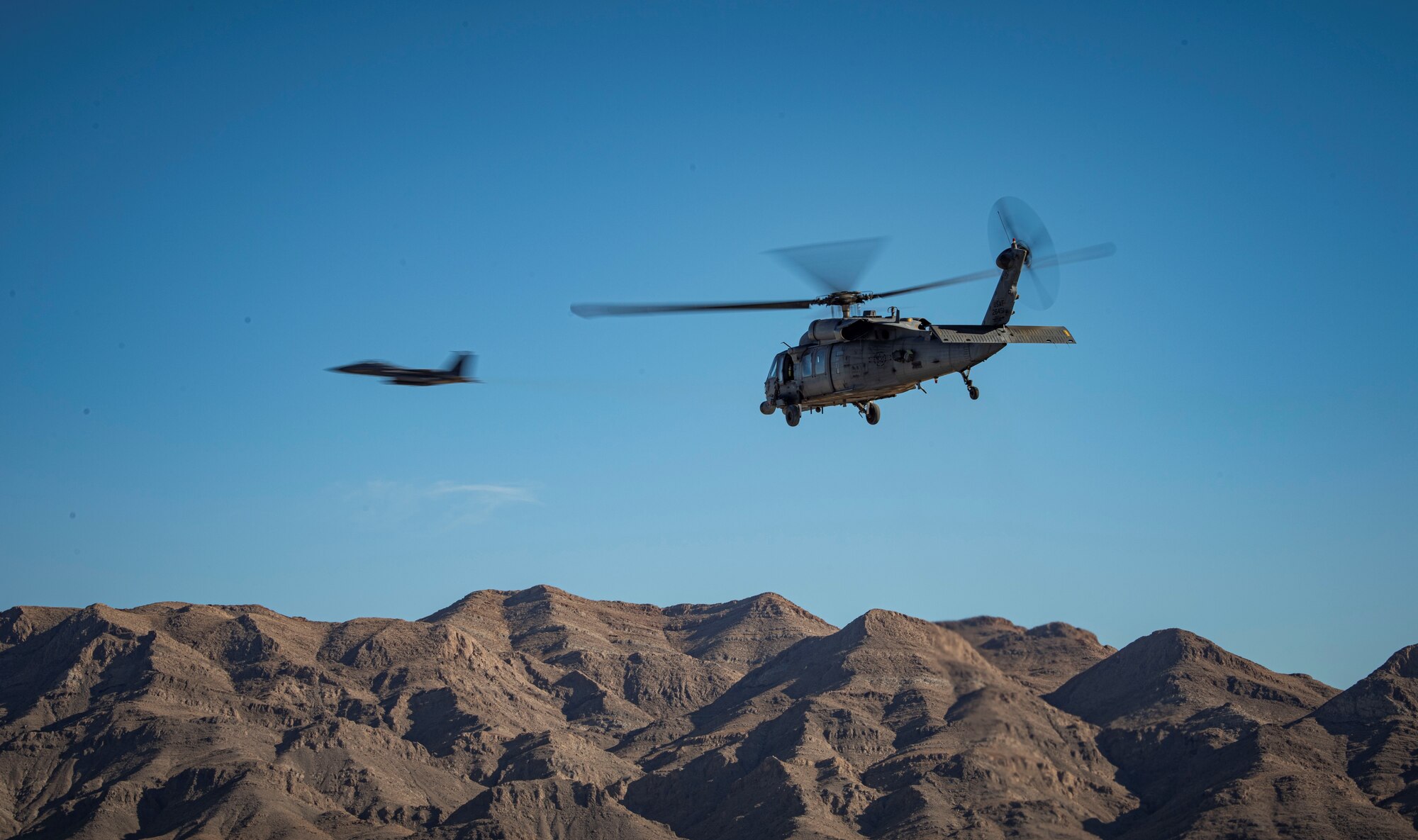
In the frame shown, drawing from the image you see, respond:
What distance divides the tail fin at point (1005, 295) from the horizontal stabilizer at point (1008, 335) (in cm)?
241

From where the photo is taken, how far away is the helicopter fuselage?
2036 inches

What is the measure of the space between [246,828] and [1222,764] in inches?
5243

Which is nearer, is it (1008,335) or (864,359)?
(1008,335)

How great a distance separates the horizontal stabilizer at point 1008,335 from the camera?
5100 centimetres

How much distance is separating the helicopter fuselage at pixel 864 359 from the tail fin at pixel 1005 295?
2.85m

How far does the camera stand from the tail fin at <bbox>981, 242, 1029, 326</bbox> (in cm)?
5397

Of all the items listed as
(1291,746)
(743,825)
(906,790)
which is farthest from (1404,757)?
(743,825)

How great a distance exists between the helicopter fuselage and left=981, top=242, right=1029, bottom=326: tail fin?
285 centimetres

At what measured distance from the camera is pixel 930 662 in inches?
2151

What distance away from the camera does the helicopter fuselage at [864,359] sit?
5172 cm

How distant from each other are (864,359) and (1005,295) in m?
5.86

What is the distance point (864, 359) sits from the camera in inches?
2117

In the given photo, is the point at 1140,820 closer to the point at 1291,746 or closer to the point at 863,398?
the point at 1291,746

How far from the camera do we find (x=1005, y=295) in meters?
54.0
